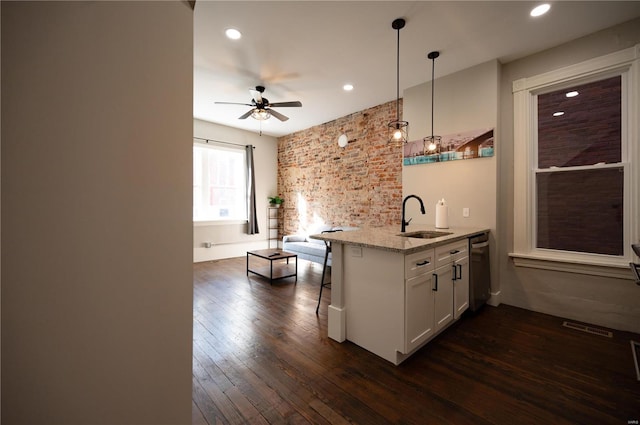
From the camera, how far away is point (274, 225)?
6867mm

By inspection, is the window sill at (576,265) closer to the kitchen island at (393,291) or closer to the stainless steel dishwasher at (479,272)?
the stainless steel dishwasher at (479,272)

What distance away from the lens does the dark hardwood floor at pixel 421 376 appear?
153 cm

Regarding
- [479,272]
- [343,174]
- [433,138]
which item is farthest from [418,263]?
[343,174]

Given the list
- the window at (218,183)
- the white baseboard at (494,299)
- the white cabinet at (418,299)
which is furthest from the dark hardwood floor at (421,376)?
the window at (218,183)

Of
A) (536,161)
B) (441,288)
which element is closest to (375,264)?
(441,288)

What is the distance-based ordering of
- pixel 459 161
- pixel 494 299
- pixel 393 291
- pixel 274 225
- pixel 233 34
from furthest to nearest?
pixel 274 225 → pixel 459 161 → pixel 494 299 → pixel 233 34 → pixel 393 291

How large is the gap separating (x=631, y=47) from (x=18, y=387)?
4.61 meters

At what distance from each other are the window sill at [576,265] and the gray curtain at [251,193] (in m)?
5.02

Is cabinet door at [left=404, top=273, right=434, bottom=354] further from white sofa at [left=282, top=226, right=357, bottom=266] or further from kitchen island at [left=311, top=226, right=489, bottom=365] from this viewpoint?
white sofa at [left=282, top=226, right=357, bottom=266]

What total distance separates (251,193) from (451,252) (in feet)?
15.8

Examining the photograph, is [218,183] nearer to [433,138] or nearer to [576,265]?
[433,138]

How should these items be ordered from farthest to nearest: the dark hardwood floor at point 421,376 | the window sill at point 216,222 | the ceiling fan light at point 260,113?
the window sill at point 216,222 < the ceiling fan light at point 260,113 < the dark hardwood floor at point 421,376

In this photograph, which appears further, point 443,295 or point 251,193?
point 251,193

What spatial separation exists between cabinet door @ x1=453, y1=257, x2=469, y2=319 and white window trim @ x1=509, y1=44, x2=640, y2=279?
910 millimetres
